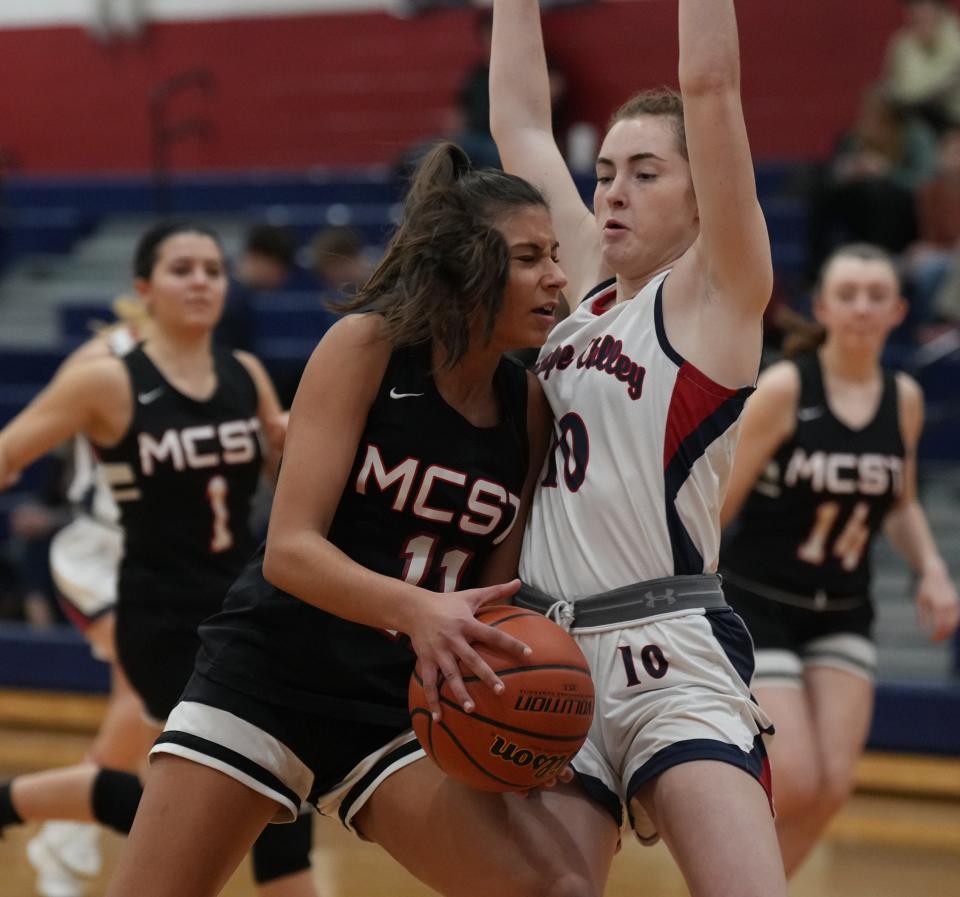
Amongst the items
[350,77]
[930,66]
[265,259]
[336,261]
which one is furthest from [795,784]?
[350,77]

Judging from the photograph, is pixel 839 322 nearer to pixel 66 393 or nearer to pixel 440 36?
pixel 66 393

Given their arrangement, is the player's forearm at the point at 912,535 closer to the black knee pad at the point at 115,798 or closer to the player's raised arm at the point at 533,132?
the player's raised arm at the point at 533,132

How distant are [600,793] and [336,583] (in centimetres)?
60

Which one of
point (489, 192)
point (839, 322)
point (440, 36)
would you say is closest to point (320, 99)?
point (440, 36)

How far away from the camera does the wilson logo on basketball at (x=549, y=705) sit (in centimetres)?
246

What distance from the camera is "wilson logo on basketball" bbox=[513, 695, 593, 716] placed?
2.46 m

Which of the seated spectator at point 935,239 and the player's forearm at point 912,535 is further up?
the seated spectator at point 935,239

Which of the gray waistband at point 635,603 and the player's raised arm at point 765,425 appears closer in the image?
the gray waistband at point 635,603

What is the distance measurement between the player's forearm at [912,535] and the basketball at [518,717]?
2.48 metres

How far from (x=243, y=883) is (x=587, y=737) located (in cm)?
260

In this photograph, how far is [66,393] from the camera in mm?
4355

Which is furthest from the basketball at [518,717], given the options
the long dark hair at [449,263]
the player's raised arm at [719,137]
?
the player's raised arm at [719,137]

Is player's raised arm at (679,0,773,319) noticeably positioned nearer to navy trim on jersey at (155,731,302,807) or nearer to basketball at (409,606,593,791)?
basketball at (409,606,593,791)

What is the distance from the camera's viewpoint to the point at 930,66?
905 cm
